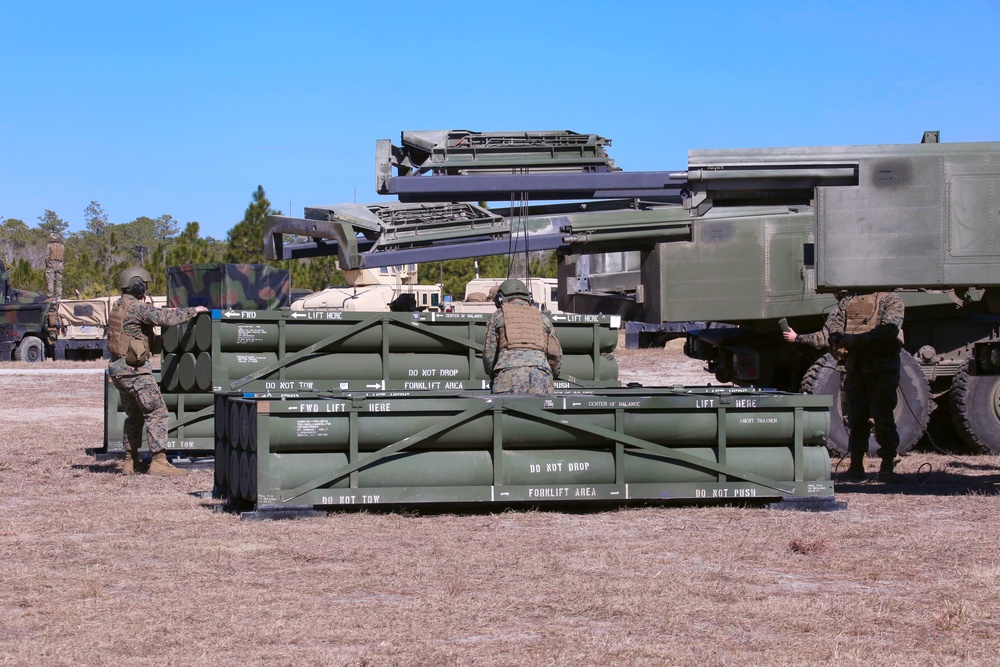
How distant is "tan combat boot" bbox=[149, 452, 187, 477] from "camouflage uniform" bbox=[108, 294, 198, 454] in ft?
0.22

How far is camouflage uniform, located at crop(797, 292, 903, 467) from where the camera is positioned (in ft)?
34.7

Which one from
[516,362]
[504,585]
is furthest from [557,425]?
[504,585]

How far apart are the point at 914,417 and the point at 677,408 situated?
4820 millimetres

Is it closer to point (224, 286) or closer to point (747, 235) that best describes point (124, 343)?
point (747, 235)

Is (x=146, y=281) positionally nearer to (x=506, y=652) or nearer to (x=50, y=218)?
(x=506, y=652)

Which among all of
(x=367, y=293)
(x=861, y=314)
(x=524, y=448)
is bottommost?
(x=524, y=448)

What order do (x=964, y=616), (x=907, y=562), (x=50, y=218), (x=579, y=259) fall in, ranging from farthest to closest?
(x=50, y=218)
(x=579, y=259)
(x=907, y=562)
(x=964, y=616)

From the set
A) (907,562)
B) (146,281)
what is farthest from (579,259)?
(907,562)

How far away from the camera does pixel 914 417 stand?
1256 centimetres

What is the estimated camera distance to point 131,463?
1138cm

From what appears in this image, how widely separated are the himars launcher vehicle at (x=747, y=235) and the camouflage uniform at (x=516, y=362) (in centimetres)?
104

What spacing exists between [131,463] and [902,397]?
7686mm

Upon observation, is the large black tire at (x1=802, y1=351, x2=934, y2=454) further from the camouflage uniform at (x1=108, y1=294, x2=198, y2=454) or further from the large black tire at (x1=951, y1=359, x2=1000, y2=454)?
the camouflage uniform at (x1=108, y1=294, x2=198, y2=454)

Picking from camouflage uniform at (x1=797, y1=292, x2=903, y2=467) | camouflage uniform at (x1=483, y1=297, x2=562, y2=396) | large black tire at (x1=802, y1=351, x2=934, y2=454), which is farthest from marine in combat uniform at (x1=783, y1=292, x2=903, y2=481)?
camouflage uniform at (x1=483, y1=297, x2=562, y2=396)
